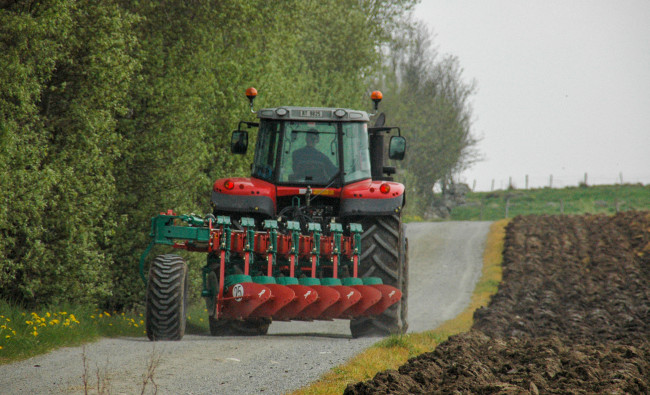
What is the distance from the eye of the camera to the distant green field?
55.1 meters

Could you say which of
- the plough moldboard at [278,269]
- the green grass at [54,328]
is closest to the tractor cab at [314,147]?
the plough moldboard at [278,269]

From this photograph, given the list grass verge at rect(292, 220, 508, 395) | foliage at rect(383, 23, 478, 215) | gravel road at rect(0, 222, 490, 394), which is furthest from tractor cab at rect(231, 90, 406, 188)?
foliage at rect(383, 23, 478, 215)

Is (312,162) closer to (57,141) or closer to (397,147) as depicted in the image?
(397,147)

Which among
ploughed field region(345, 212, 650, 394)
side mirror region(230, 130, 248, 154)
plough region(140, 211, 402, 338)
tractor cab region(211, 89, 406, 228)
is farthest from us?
side mirror region(230, 130, 248, 154)

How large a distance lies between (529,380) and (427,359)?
1736mm

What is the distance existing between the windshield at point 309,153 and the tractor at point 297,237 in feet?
0.05

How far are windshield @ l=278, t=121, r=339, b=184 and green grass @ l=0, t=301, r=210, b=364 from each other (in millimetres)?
3137

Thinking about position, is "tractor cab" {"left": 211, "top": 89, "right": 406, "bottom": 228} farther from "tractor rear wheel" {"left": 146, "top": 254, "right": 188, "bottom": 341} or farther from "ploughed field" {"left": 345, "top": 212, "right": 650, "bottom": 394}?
"ploughed field" {"left": 345, "top": 212, "right": 650, "bottom": 394}

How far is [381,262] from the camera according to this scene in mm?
12328

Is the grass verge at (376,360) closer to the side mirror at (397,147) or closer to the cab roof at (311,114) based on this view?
the side mirror at (397,147)

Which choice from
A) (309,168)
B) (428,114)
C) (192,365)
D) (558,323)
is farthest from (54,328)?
(428,114)

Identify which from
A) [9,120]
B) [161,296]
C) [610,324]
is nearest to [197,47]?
[9,120]

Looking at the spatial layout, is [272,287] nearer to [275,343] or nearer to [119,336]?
[275,343]

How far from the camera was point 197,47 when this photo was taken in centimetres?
1798
